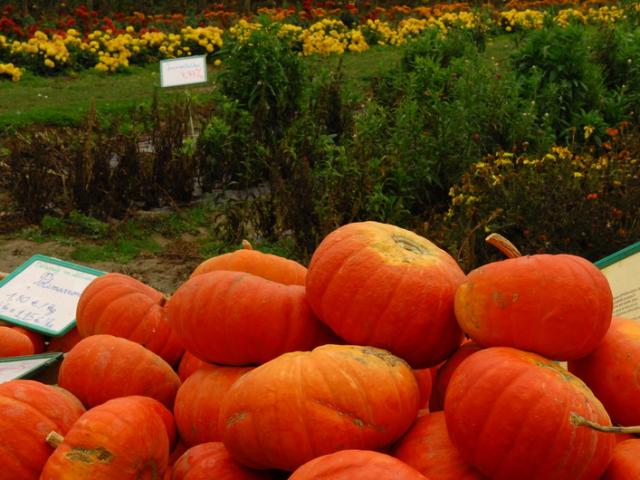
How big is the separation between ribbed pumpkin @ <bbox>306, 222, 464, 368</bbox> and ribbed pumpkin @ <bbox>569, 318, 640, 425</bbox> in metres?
0.31

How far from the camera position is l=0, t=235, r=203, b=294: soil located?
6.39m

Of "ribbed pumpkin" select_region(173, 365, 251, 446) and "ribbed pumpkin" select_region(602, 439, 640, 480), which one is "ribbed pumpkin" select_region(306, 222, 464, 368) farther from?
"ribbed pumpkin" select_region(602, 439, 640, 480)

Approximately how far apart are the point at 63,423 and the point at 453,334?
0.90 meters

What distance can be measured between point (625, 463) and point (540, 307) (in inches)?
13.3

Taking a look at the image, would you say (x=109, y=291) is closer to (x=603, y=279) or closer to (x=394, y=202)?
(x=603, y=279)

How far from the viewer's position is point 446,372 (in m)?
2.06

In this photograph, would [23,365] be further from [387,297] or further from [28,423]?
[387,297]

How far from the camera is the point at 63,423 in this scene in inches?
80.2

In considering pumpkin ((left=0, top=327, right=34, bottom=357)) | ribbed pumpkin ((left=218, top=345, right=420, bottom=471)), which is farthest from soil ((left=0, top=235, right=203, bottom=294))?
ribbed pumpkin ((left=218, top=345, right=420, bottom=471))

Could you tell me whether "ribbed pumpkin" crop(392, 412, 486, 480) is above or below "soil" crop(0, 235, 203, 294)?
above

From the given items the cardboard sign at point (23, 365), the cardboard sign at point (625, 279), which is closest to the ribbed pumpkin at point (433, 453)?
the cardboard sign at point (625, 279)

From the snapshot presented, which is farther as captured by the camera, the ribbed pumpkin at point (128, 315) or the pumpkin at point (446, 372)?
the ribbed pumpkin at point (128, 315)

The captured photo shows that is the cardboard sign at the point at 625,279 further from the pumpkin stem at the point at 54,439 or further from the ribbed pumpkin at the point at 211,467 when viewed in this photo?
the pumpkin stem at the point at 54,439

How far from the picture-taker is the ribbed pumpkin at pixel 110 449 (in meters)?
1.81
